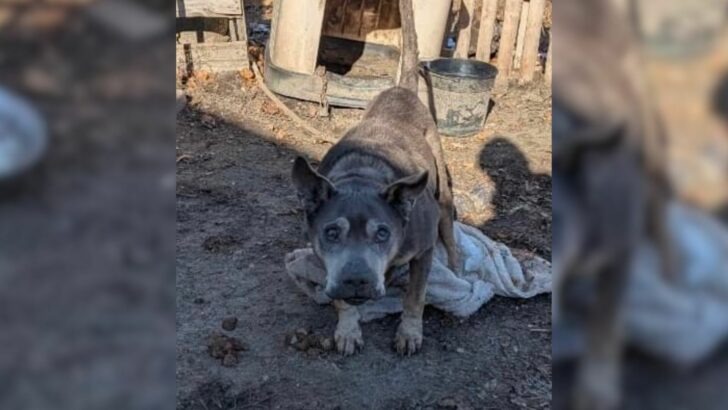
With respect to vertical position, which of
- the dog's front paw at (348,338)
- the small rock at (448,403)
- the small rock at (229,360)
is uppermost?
the dog's front paw at (348,338)

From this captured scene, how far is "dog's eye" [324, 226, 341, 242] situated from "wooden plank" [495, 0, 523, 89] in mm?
5269

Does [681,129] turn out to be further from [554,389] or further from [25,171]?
[25,171]

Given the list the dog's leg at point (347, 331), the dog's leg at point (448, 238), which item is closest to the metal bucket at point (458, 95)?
the dog's leg at point (448, 238)

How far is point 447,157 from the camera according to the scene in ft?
23.8

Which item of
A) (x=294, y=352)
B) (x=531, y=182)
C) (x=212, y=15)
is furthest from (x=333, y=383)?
(x=212, y=15)

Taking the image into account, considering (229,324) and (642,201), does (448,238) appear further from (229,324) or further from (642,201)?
(642,201)

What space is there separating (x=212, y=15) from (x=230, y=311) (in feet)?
13.5

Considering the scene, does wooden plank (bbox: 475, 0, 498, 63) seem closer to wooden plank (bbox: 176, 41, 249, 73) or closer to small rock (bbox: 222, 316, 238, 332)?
wooden plank (bbox: 176, 41, 249, 73)

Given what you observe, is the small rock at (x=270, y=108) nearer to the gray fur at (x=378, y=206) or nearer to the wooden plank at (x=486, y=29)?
the wooden plank at (x=486, y=29)

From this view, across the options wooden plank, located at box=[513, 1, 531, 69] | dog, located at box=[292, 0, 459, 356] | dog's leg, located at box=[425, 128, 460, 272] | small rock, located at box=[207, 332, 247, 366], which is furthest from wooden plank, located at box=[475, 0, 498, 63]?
small rock, located at box=[207, 332, 247, 366]

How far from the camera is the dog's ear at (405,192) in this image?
3.72 meters

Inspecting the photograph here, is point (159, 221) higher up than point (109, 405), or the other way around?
point (159, 221)

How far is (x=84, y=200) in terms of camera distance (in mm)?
891

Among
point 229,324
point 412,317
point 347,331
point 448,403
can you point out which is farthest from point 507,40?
point 448,403
